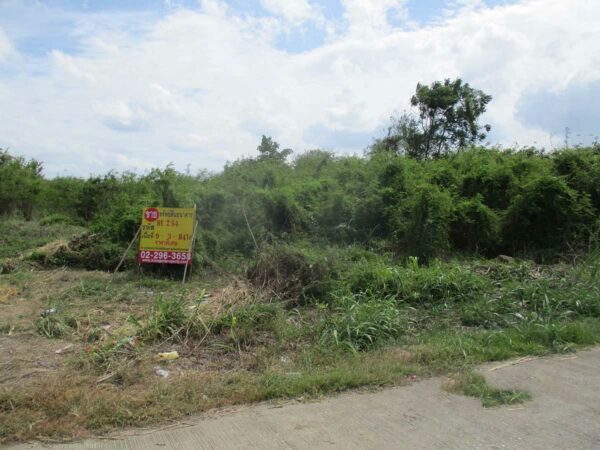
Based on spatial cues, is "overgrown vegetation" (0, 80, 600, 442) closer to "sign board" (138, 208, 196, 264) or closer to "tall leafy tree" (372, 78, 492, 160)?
"sign board" (138, 208, 196, 264)

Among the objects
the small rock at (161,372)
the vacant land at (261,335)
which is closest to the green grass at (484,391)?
the vacant land at (261,335)

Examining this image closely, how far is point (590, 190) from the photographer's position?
13.9 m

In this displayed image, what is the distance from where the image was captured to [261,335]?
6445mm

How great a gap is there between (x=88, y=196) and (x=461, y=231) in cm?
1410

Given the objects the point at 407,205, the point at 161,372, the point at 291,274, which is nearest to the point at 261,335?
the point at 161,372

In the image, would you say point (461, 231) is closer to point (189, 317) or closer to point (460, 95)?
point (189, 317)

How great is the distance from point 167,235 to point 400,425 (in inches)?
290

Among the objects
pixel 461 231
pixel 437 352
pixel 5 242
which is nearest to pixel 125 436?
pixel 437 352

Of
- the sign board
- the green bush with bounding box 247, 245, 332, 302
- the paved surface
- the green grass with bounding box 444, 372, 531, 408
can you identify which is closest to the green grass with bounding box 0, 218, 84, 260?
the sign board

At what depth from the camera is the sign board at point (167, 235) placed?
1052 cm

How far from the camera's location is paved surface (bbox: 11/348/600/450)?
394 cm

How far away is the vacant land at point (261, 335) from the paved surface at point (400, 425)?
20 cm

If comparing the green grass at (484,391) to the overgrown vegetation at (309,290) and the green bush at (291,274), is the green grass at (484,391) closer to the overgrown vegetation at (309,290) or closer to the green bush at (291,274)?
the overgrown vegetation at (309,290)

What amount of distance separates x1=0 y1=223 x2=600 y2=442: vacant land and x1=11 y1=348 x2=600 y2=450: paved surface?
20 centimetres
